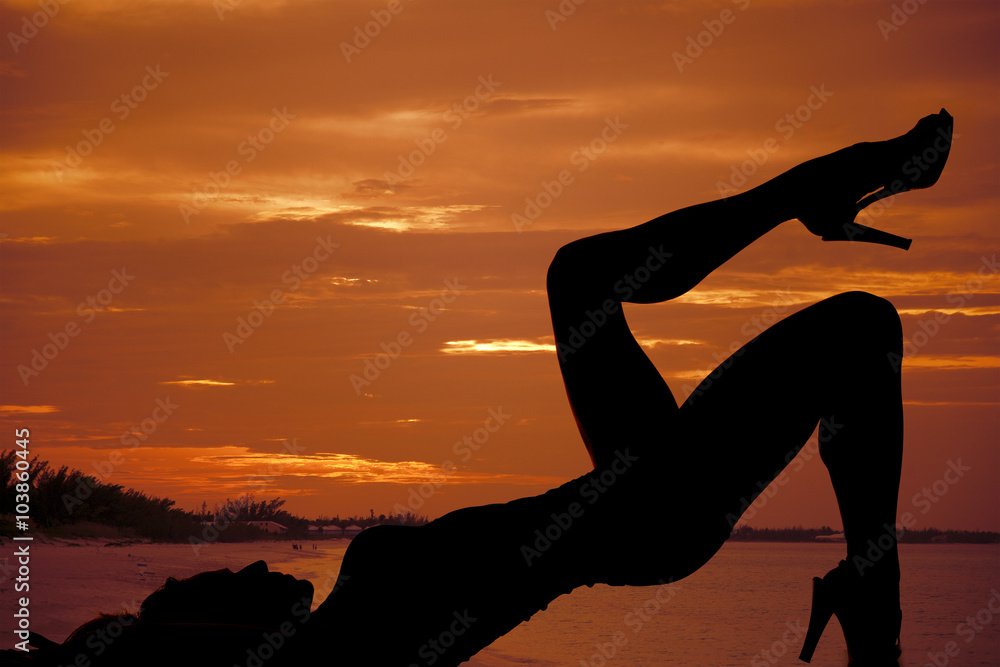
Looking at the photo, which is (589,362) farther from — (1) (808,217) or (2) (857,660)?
(2) (857,660)

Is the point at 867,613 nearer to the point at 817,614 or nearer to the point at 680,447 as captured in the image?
the point at 817,614

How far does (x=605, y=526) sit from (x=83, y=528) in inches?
949

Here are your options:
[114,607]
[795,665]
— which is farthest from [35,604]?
[795,665]

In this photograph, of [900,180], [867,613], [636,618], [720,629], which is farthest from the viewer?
[636,618]

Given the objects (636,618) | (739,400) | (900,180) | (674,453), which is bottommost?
(636,618)

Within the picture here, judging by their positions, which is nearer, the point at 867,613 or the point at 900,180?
the point at 867,613

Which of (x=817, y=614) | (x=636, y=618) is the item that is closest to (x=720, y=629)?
(x=636, y=618)

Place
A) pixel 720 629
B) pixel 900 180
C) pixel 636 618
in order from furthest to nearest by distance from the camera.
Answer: pixel 636 618
pixel 720 629
pixel 900 180

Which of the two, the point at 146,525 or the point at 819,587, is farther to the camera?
the point at 146,525

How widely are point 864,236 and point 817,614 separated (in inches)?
31.6

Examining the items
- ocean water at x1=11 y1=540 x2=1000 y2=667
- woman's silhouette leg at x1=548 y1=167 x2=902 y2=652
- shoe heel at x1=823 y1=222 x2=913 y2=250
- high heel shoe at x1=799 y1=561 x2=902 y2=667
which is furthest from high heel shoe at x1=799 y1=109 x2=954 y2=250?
ocean water at x1=11 y1=540 x2=1000 y2=667

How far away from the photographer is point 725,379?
1.79 meters

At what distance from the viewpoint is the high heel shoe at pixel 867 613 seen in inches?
68.9

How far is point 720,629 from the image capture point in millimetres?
21438
